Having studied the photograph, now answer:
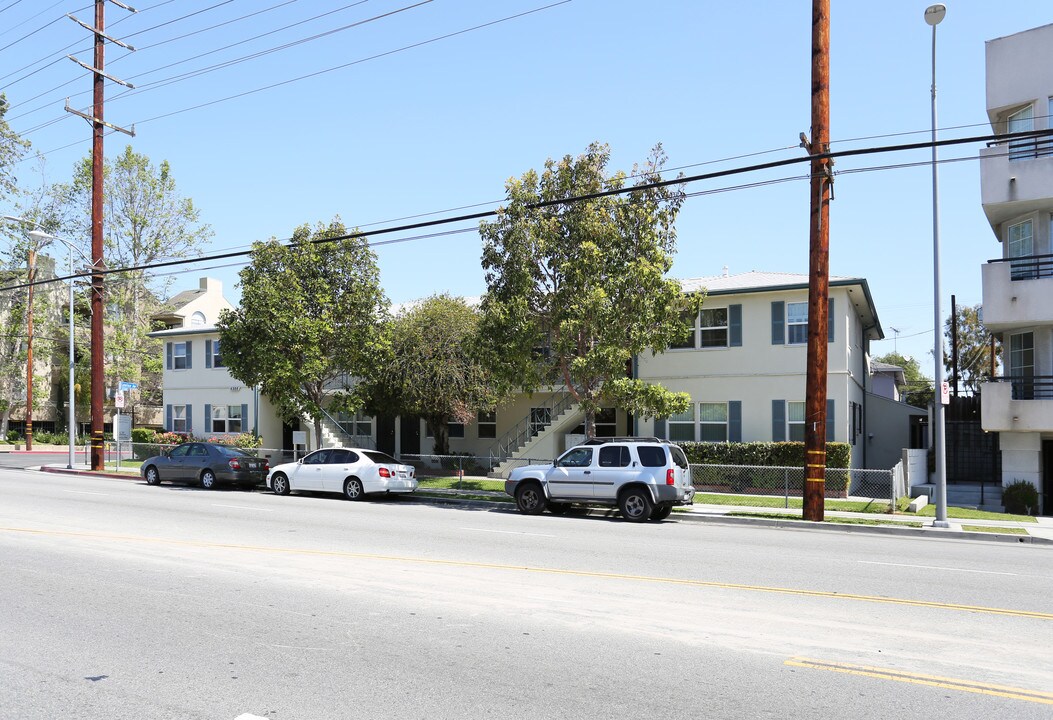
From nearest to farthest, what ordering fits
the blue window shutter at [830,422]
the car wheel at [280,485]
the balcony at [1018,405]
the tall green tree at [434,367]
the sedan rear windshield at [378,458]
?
the sedan rear windshield at [378,458]
the balcony at [1018,405]
the car wheel at [280,485]
the blue window shutter at [830,422]
the tall green tree at [434,367]

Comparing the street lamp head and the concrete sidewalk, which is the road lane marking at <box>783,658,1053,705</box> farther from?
the street lamp head

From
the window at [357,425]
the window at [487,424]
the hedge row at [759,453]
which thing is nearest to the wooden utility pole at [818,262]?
the hedge row at [759,453]

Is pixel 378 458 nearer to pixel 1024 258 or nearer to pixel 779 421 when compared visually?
pixel 779 421

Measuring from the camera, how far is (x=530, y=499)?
1928cm

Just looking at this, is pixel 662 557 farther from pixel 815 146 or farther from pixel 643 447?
pixel 815 146

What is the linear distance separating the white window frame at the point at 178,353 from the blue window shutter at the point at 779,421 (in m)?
29.3

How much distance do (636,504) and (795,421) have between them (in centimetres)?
1003

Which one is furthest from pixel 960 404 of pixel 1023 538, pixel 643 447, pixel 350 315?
pixel 350 315

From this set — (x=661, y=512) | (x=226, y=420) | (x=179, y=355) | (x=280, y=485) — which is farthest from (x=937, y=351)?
(x=179, y=355)

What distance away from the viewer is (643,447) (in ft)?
58.9

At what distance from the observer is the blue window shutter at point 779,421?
84.6 ft

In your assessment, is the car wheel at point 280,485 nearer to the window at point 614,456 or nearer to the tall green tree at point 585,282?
the tall green tree at point 585,282

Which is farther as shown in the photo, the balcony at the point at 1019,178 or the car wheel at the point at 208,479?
the car wheel at the point at 208,479

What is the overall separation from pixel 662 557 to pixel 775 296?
16.1m
